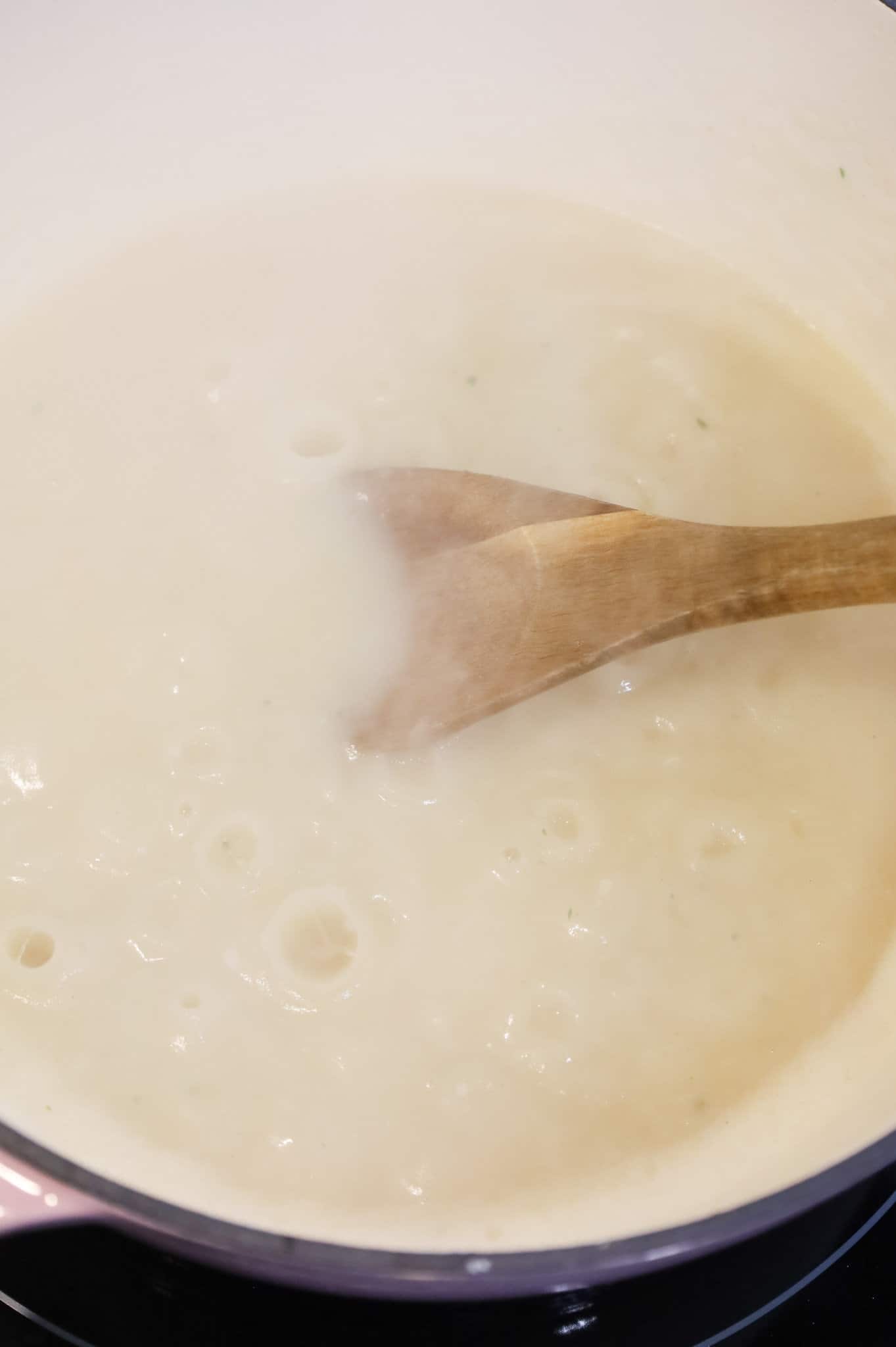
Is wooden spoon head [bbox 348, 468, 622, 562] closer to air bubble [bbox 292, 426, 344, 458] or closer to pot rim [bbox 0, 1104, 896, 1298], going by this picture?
air bubble [bbox 292, 426, 344, 458]

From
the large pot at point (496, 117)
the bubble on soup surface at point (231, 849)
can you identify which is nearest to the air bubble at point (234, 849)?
the bubble on soup surface at point (231, 849)

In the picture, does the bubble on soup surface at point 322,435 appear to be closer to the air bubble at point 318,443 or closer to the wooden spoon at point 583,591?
the air bubble at point 318,443

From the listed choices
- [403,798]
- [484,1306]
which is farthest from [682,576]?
[484,1306]

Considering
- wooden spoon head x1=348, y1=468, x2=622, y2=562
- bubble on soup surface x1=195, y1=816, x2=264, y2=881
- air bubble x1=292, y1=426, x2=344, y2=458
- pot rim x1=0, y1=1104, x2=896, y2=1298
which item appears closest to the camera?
pot rim x1=0, y1=1104, x2=896, y2=1298

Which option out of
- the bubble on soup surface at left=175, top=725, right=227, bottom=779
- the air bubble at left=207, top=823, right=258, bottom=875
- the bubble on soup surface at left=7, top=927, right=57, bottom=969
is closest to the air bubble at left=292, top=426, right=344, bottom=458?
the bubble on soup surface at left=175, top=725, right=227, bottom=779

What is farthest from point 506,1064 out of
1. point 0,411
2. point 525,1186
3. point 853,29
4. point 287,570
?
point 853,29

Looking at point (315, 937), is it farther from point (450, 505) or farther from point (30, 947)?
point (450, 505)
